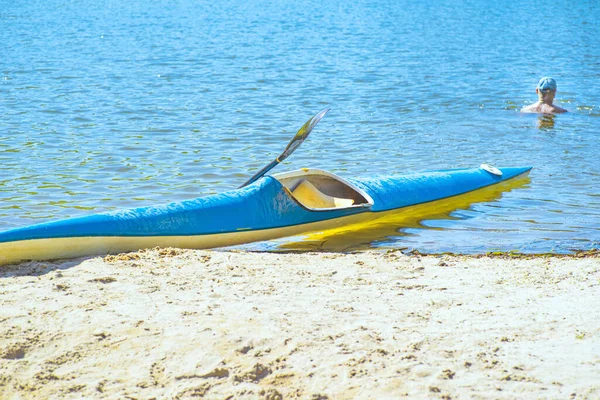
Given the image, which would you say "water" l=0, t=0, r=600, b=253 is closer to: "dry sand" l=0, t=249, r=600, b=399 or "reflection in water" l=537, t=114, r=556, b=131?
"reflection in water" l=537, t=114, r=556, b=131

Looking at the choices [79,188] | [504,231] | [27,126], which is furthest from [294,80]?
[504,231]

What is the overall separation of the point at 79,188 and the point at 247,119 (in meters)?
3.50

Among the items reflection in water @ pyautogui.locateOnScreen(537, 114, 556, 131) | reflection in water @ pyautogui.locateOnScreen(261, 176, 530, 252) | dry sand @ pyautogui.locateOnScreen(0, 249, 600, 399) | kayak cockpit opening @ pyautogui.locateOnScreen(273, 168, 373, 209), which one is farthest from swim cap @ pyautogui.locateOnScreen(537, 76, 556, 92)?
dry sand @ pyautogui.locateOnScreen(0, 249, 600, 399)

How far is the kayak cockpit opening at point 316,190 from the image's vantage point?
5.63 m

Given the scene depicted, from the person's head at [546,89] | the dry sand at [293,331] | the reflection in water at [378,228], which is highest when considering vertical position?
the person's head at [546,89]

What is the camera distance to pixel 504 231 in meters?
5.62

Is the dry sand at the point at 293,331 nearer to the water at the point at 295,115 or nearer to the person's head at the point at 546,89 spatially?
the water at the point at 295,115

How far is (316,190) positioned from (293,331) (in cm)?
250

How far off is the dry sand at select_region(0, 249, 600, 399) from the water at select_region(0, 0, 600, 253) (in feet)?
4.18

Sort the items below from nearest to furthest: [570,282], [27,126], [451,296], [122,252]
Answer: [451,296] → [570,282] → [122,252] → [27,126]

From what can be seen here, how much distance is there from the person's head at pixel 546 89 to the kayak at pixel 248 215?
3.96m

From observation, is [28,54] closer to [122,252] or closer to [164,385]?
[122,252]

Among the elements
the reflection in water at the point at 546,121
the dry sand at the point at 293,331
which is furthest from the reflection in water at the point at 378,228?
the reflection in water at the point at 546,121

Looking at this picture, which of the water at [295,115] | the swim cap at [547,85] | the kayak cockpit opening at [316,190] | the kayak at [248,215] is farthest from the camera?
the swim cap at [547,85]
